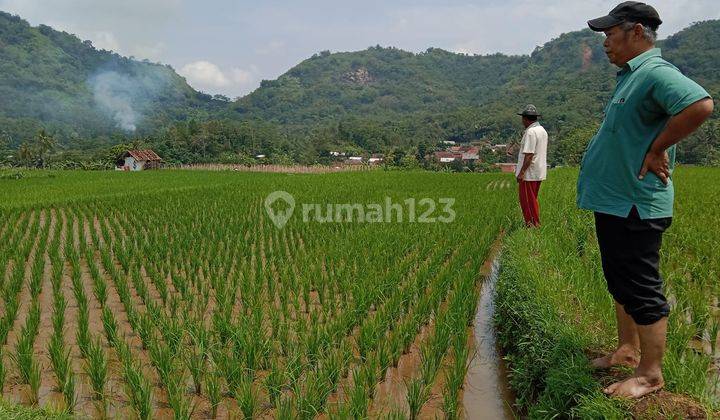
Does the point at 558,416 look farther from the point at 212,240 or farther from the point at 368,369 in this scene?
the point at 212,240

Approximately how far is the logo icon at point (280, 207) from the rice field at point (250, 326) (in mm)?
1672

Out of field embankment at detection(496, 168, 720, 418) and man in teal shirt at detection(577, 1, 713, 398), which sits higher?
man in teal shirt at detection(577, 1, 713, 398)

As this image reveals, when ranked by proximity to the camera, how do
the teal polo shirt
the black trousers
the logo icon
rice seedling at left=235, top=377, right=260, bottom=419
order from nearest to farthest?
the teal polo shirt < the black trousers < rice seedling at left=235, top=377, right=260, bottom=419 < the logo icon

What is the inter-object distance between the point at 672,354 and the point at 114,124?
110207mm

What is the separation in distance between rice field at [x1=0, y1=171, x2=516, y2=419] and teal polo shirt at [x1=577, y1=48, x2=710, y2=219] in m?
1.23

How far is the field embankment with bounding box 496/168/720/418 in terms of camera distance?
2049mm

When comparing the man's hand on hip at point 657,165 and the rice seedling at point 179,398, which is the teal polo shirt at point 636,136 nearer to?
the man's hand on hip at point 657,165

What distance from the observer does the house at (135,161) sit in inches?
1617

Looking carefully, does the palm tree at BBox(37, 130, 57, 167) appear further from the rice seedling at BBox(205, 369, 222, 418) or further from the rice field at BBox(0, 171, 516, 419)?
the rice seedling at BBox(205, 369, 222, 418)

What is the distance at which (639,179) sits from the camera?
6.60 ft

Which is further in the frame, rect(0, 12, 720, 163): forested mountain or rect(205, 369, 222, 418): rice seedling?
rect(0, 12, 720, 163): forested mountain

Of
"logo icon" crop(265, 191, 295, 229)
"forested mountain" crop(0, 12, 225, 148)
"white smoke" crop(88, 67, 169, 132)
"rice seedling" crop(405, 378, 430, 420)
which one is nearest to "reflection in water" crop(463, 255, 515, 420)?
"rice seedling" crop(405, 378, 430, 420)

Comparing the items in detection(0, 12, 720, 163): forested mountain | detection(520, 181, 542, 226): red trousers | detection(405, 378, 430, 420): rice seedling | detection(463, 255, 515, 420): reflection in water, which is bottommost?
detection(463, 255, 515, 420): reflection in water

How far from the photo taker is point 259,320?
3424mm
